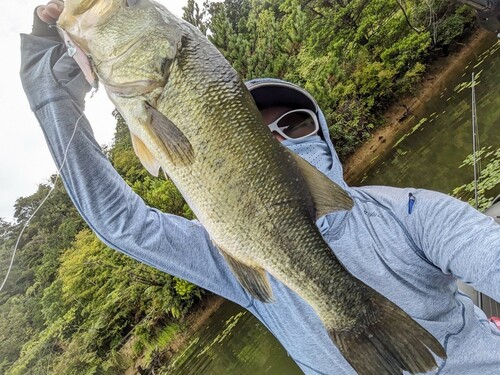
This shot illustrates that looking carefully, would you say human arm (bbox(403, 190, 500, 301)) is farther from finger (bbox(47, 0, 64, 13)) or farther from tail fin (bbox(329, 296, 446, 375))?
finger (bbox(47, 0, 64, 13))

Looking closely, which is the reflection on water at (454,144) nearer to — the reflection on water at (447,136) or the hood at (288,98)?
the reflection on water at (447,136)

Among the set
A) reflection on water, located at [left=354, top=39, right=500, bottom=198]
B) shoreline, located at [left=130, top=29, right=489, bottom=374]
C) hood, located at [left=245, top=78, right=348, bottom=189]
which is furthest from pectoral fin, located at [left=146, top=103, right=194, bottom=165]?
shoreline, located at [left=130, top=29, right=489, bottom=374]

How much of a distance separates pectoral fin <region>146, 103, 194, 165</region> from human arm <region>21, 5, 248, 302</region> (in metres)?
0.33

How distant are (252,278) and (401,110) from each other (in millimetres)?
11918

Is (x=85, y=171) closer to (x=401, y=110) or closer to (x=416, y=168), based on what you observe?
(x=416, y=168)

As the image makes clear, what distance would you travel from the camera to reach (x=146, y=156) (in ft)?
4.71

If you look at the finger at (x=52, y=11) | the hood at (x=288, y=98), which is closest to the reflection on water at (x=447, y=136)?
the hood at (x=288, y=98)

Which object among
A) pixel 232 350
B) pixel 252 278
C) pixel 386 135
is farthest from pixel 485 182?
pixel 252 278

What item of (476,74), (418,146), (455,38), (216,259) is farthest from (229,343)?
(455,38)

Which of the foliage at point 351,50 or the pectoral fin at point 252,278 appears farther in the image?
the foliage at point 351,50

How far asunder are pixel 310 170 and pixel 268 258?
359 mm

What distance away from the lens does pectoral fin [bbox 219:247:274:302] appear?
1.37 m

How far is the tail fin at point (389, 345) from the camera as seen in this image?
1.27 meters

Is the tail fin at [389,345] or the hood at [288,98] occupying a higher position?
the hood at [288,98]
